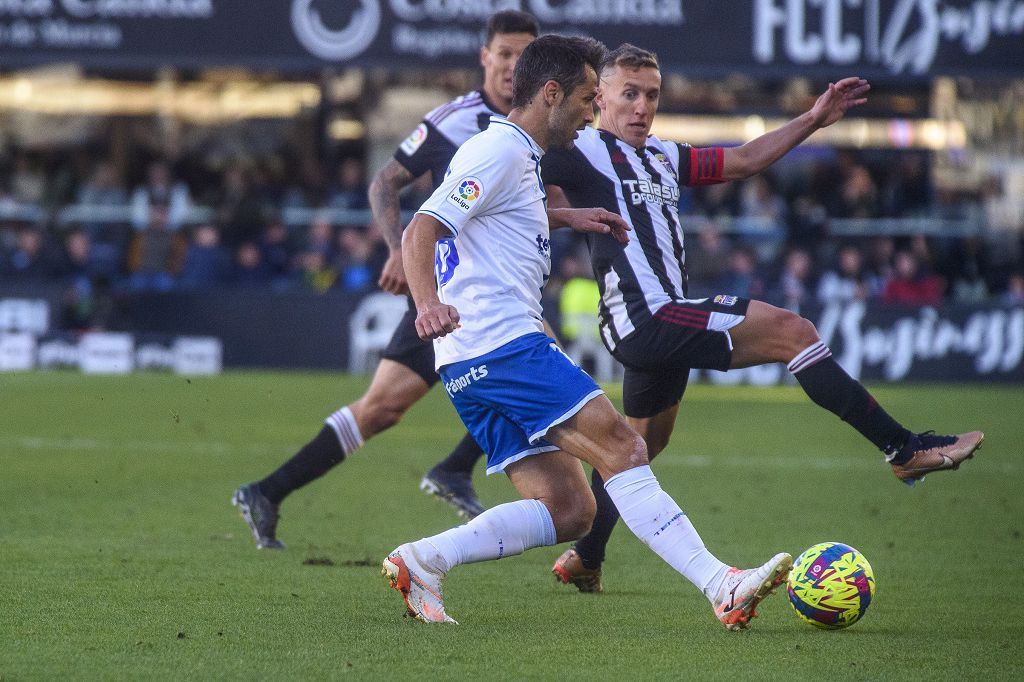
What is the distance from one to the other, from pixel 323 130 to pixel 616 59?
20.0m

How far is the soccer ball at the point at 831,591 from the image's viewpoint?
5215mm

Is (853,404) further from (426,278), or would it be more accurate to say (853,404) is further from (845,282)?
(845,282)

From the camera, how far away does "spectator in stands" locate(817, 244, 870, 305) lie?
69.8ft

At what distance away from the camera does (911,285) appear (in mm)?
21250

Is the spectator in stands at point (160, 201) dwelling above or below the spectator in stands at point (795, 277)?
above

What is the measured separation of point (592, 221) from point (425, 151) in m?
2.02

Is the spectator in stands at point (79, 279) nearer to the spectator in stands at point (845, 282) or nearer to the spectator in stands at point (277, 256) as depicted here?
the spectator in stands at point (277, 256)

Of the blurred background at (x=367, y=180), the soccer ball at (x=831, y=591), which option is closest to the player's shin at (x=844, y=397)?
the soccer ball at (x=831, y=591)

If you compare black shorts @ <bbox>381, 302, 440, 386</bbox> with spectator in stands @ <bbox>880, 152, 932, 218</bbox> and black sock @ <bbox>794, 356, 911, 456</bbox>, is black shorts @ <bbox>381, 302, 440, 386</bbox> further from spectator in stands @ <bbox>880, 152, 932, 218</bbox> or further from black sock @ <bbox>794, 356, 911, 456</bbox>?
spectator in stands @ <bbox>880, 152, 932, 218</bbox>

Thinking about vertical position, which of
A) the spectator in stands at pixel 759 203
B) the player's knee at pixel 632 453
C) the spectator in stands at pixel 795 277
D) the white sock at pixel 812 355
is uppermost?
the white sock at pixel 812 355

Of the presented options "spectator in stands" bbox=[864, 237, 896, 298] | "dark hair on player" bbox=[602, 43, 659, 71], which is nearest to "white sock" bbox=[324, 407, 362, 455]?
"dark hair on player" bbox=[602, 43, 659, 71]

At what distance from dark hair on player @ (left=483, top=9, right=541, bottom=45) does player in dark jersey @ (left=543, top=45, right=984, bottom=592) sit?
4.00ft

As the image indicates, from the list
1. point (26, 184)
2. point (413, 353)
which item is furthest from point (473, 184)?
point (26, 184)

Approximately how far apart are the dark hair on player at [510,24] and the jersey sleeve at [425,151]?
1.65 feet
